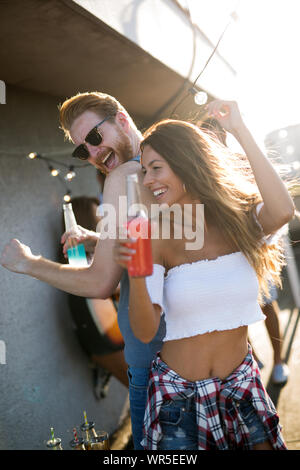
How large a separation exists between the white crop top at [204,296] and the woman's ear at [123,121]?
80 centimetres

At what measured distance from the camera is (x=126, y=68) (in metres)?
3.60

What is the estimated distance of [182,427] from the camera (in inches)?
62.4

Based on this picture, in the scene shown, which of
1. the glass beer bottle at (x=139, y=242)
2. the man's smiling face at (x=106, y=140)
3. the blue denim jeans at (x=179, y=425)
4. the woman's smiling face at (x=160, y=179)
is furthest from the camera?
the man's smiling face at (x=106, y=140)

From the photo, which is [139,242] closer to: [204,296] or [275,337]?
[204,296]

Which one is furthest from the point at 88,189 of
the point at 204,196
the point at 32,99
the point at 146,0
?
the point at 204,196

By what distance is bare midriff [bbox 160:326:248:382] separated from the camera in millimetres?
1688

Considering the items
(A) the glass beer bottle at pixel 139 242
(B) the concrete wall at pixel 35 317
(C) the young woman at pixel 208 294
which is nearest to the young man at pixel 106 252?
(C) the young woman at pixel 208 294

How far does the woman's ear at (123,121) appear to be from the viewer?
212 cm

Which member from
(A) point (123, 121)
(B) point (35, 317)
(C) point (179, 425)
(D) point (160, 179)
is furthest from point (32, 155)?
(C) point (179, 425)

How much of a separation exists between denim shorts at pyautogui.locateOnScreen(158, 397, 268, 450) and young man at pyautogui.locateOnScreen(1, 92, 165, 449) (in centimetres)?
35

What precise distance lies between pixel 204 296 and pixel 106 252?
1.40ft

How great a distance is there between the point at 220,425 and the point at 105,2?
101 inches

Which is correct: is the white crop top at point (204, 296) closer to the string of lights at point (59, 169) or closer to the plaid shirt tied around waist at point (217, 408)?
the plaid shirt tied around waist at point (217, 408)
